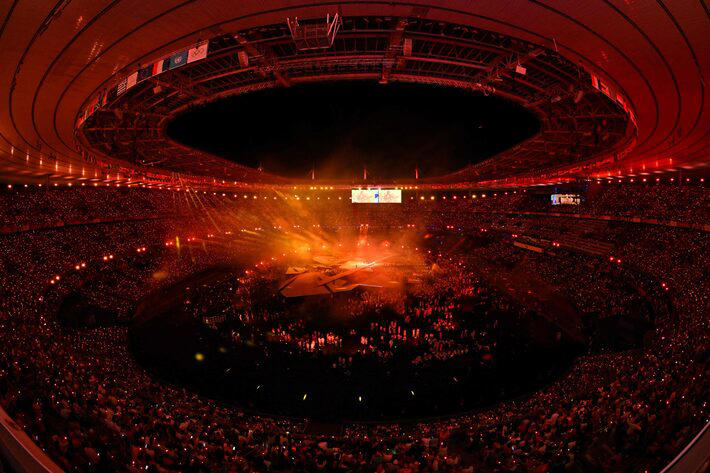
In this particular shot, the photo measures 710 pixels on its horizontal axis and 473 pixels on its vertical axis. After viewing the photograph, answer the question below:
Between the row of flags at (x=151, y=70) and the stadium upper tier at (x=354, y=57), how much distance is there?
4cm

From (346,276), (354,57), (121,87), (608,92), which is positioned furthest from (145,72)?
(346,276)

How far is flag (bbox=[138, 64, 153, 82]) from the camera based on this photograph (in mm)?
6938

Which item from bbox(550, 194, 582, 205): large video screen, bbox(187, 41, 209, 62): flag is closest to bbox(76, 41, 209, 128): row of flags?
bbox(187, 41, 209, 62): flag

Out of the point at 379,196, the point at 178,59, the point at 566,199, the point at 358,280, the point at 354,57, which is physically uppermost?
the point at 354,57

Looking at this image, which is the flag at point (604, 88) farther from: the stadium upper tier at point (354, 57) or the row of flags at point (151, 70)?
the row of flags at point (151, 70)

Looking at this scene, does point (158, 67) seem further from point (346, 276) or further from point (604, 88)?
point (346, 276)

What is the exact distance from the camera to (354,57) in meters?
7.69

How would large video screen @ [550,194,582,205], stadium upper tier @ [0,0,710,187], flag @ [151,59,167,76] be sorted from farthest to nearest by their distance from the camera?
large video screen @ [550,194,582,205], flag @ [151,59,167,76], stadium upper tier @ [0,0,710,187]

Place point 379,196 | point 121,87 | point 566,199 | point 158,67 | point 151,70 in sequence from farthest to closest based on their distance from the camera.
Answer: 1. point 566,199
2. point 379,196
3. point 121,87
4. point 151,70
5. point 158,67

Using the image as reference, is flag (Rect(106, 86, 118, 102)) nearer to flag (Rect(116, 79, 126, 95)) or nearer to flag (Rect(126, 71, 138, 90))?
flag (Rect(116, 79, 126, 95))

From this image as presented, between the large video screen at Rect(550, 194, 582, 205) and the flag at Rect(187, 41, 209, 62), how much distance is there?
1359 inches

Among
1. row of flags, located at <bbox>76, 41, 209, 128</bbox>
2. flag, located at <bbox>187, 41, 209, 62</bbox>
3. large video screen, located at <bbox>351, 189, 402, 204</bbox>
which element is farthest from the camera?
large video screen, located at <bbox>351, 189, 402, 204</bbox>

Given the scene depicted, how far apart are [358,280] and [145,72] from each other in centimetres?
2132

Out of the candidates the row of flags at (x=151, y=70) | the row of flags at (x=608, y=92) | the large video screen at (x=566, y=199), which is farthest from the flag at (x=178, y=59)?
the large video screen at (x=566, y=199)
